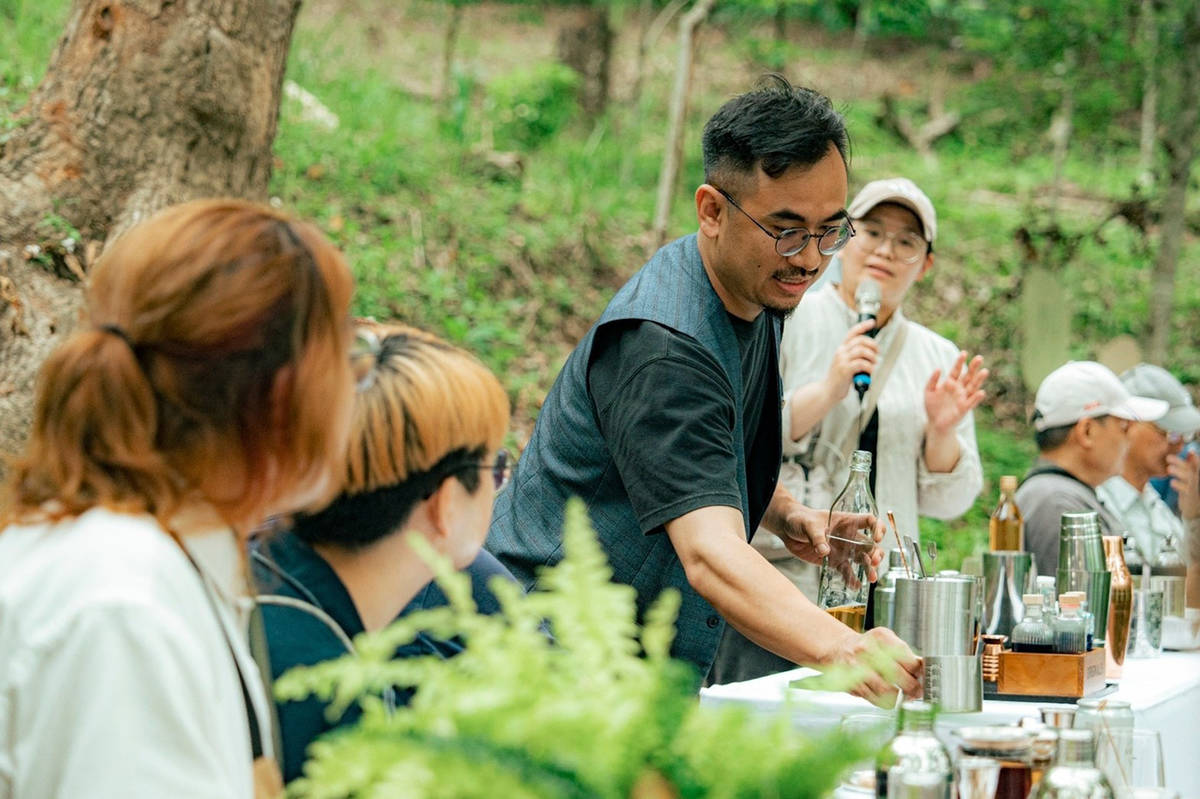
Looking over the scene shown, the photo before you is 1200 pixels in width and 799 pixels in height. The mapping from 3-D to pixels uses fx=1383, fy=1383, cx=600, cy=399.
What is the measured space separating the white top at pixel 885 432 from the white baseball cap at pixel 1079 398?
55 cm

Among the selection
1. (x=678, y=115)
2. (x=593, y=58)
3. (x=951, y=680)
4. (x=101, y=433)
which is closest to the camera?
(x=101, y=433)

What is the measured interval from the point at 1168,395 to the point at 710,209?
9.89 feet

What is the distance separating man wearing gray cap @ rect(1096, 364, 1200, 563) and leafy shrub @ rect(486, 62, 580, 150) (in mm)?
5568

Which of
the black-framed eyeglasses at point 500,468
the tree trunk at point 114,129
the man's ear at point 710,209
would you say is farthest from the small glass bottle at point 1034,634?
the tree trunk at point 114,129

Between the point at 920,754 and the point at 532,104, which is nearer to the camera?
the point at 920,754

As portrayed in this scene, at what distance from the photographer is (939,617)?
2371 mm

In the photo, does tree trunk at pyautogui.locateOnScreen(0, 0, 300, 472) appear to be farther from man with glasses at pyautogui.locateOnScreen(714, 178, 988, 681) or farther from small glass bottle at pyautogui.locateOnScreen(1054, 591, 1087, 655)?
small glass bottle at pyautogui.locateOnScreen(1054, 591, 1087, 655)

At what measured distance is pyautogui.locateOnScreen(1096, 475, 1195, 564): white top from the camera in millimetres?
4793

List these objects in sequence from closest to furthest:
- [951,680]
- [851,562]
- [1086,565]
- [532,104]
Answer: [951,680]
[851,562]
[1086,565]
[532,104]

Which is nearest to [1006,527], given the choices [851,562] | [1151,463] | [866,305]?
[866,305]

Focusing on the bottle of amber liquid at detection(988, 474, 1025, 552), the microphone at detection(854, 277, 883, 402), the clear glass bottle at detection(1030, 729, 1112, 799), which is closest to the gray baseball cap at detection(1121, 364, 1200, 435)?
the bottle of amber liquid at detection(988, 474, 1025, 552)

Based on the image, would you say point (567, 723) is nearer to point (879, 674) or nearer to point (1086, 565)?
point (879, 674)

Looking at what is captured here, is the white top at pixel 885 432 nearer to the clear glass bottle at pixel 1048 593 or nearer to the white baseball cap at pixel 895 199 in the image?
the white baseball cap at pixel 895 199

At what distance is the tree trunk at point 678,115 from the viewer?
25.5 ft
